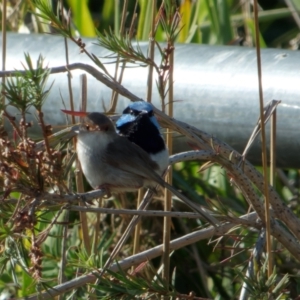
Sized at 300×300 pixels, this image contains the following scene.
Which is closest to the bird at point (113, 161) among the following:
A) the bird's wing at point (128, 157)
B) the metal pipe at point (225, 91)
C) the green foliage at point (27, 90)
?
the bird's wing at point (128, 157)

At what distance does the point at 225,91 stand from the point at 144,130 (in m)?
0.24

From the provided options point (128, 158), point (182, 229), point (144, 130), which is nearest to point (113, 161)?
point (128, 158)

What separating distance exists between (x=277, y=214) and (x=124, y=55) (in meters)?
0.58

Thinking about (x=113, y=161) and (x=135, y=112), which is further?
(x=113, y=161)

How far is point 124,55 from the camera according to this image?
6.05ft

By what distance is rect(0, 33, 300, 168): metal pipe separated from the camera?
2012 mm

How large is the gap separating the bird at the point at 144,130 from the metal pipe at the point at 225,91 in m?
0.11

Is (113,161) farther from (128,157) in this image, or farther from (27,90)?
(27,90)

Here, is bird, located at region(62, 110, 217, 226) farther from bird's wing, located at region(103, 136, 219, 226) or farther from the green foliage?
the green foliage

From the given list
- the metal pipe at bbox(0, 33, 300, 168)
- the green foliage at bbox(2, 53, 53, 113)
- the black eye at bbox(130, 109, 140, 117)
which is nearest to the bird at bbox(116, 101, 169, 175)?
the black eye at bbox(130, 109, 140, 117)

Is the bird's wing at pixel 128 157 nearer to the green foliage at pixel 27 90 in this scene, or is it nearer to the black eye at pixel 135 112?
the black eye at pixel 135 112

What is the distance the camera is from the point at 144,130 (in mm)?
2072

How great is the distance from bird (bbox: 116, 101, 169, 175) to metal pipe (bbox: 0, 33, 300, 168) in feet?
0.35

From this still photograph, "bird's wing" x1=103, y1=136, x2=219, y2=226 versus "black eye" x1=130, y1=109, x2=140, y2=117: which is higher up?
"black eye" x1=130, y1=109, x2=140, y2=117
